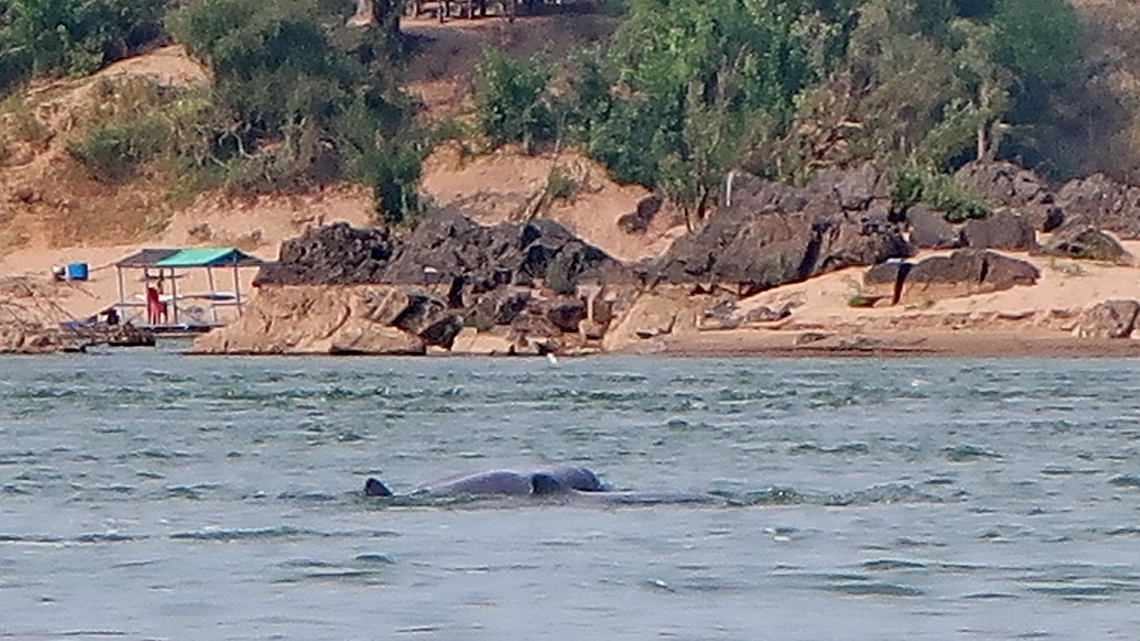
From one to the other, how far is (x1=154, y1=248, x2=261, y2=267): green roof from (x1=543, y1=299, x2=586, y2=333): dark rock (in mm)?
14056

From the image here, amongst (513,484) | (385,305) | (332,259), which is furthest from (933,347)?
(513,484)

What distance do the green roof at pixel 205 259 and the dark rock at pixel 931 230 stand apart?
19.0 metres

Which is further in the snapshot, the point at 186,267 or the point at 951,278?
the point at 186,267

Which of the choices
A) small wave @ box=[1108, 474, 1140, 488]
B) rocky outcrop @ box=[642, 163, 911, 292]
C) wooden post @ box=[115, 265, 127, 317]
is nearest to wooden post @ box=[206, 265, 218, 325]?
wooden post @ box=[115, 265, 127, 317]

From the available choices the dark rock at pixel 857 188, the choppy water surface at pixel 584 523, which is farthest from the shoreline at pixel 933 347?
the choppy water surface at pixel 584 523

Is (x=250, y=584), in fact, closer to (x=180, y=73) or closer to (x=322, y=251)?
(x=322, y=251)

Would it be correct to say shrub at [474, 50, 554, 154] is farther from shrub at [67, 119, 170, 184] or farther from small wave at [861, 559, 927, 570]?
small wave at [861, 559, 927, 570]

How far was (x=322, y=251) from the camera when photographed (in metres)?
65.3

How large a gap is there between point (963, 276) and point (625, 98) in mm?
28630

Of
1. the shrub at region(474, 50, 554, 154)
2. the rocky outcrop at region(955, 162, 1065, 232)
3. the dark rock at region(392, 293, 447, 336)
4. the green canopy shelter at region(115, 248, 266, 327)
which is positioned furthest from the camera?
the shrub at region(474, 50, 554, 154)

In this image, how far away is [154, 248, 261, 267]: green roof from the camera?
238 ft

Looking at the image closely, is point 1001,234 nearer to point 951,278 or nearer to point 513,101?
point 951,278

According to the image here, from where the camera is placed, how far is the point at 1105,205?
66.6 metres

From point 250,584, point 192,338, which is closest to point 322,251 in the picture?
point 192,338
